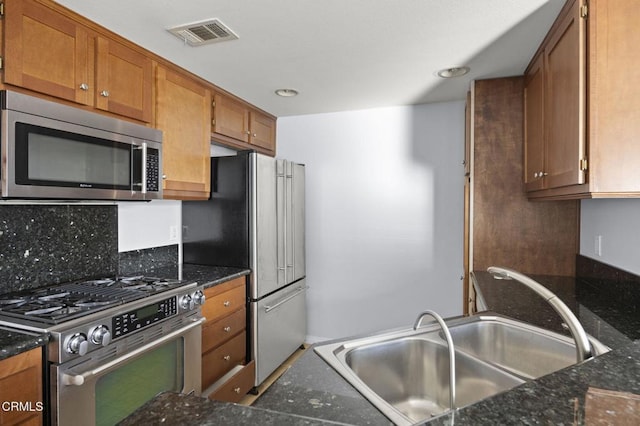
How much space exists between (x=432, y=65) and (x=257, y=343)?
228 cm

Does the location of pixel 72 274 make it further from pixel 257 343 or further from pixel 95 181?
pixel 257 343

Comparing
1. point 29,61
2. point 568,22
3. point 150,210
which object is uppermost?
point 568,22

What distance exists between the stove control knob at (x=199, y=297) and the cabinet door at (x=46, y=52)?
1.12 metres

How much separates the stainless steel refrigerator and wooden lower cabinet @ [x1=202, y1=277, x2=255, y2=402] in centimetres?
10

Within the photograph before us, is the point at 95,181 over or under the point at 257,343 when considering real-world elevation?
over

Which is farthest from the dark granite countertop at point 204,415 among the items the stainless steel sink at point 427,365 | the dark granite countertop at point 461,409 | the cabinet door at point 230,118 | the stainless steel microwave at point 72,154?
the cabinet door at point 230,118

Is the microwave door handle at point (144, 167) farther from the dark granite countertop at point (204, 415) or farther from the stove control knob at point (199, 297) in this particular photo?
the dark granite countertop at point (204, 415)

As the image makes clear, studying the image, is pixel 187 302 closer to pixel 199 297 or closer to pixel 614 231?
pixel 199 297

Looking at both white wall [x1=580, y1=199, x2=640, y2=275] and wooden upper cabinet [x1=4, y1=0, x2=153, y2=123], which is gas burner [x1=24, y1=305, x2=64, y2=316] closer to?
wooden upper cabinet [x1=4, y1=0, x2=153, y2=123]

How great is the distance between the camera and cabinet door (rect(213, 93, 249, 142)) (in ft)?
8.90

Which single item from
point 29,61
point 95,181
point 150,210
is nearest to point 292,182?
point 150,210

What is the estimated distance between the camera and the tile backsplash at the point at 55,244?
1.74m

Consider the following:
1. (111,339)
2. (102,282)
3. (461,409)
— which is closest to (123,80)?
(102,282)

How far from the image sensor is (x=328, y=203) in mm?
3510
